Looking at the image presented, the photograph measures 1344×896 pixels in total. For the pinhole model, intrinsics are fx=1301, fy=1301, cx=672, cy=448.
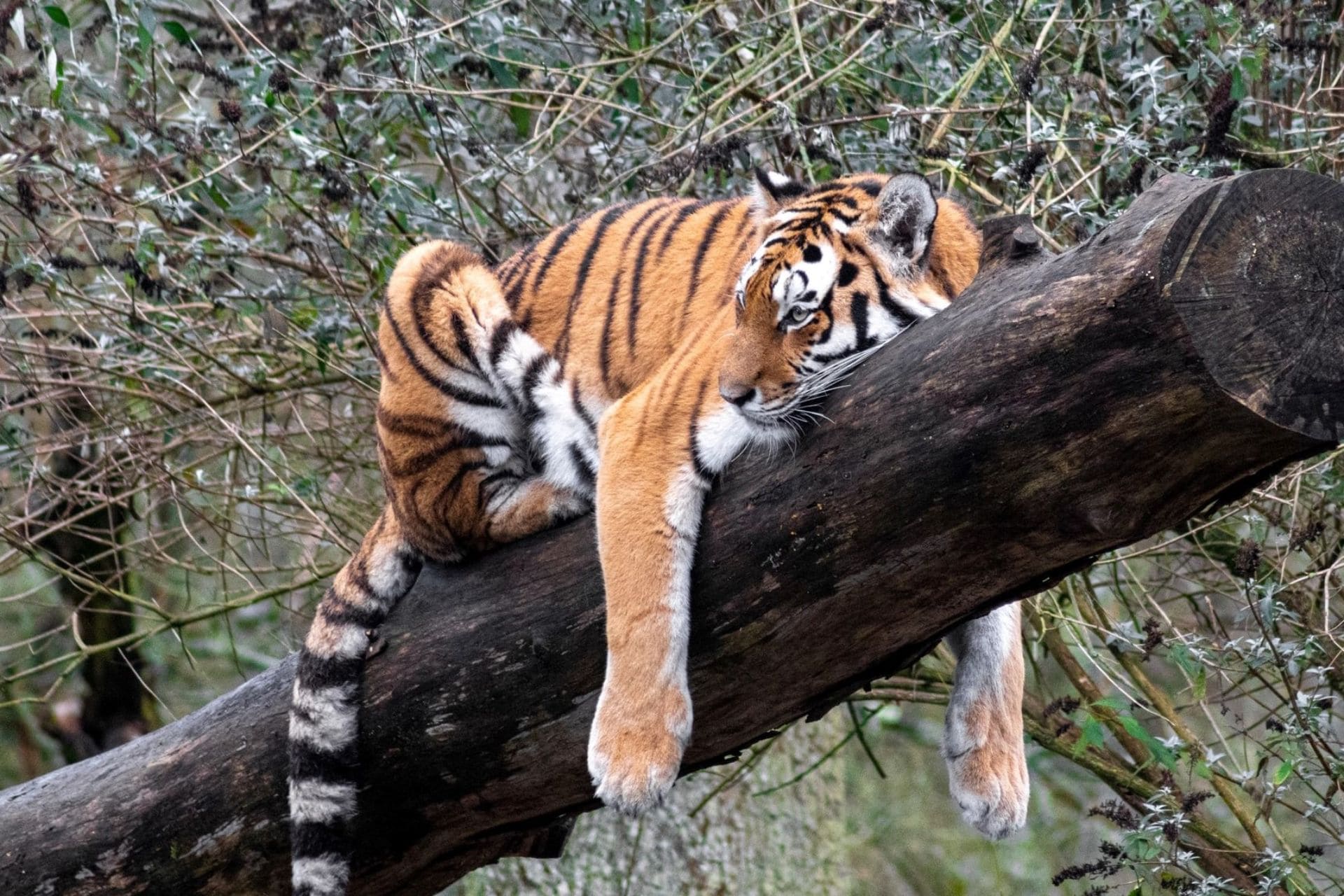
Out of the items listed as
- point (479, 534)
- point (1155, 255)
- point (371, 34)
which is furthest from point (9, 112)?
point (1155, 255)

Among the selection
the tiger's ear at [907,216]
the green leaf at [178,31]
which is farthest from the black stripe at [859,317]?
the green leaf at [178,31]

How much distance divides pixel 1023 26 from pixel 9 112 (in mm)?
3444

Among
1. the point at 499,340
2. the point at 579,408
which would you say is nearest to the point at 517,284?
the point at 499,340

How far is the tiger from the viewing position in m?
2.73

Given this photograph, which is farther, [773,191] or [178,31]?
[178,31]

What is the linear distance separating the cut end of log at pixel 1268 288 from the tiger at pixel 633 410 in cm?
73

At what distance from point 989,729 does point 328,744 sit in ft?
5.17

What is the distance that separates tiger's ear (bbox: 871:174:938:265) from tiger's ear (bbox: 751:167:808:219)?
32 cm

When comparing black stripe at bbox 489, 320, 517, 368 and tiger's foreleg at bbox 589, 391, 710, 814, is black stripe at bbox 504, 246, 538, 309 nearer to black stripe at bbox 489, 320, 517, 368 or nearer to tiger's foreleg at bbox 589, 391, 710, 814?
black stripe at bbox 489, 320, 517, 368

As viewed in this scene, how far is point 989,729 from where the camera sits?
9.87ft

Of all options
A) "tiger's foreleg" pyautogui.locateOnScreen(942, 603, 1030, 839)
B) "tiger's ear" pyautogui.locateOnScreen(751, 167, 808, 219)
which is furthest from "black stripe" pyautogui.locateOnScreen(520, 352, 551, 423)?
"tiger's foreleg" pyautogui.locateOnScreen(942, 603, 1030, 839)

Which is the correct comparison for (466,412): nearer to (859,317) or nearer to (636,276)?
(636,276)

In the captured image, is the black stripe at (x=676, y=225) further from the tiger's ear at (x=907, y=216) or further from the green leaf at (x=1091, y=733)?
the green leaf at (x=1091, y=733)

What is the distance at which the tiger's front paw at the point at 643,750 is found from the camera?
270 centimetres
